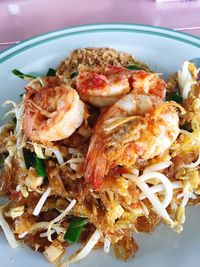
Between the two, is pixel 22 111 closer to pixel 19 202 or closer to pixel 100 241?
pixel 19 202

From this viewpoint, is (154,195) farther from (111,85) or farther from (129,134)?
(111,85)

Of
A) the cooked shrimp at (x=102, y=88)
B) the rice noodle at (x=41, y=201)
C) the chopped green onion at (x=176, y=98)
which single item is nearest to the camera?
the cooked shrimp at (x=102, y=88)

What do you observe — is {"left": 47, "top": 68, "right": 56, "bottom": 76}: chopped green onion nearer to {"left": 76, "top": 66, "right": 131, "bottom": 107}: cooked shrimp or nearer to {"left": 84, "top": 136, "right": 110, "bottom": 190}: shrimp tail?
{"left": 76, "top": 66, "right": 131, "bottom": 107}: cooked shrimp

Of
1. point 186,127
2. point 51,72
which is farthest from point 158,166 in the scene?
point 51,72

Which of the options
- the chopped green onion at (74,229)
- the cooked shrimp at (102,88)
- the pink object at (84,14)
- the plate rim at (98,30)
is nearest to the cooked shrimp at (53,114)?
the cooked shrimp at (102,88)

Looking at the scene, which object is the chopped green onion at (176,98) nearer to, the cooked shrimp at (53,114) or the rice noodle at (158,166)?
the rice noodle at (158,166)

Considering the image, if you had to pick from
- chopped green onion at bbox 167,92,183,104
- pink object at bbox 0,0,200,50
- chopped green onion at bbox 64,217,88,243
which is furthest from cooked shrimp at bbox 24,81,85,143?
pink object at bbox 0,0,200,50
